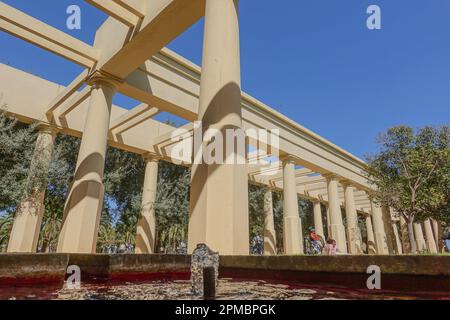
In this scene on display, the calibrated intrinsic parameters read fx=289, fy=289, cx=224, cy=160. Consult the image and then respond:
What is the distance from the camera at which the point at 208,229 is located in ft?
16.6

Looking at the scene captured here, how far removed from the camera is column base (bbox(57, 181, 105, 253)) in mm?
8836

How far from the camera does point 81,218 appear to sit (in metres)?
8.99

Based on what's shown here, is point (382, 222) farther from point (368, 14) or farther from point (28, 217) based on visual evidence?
point (28, 217)

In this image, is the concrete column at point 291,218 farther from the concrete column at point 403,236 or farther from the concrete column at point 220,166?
the concrete column at point 403,236

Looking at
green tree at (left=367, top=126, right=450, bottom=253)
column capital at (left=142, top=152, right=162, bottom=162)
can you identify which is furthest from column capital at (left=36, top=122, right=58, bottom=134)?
green tree at (left=367, top=126, right=450, bottom=253)

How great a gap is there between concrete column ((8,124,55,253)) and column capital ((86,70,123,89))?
4.15 metres

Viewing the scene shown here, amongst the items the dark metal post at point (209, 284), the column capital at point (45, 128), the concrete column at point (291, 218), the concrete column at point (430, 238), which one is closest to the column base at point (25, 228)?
the column capital at point (45, 128)

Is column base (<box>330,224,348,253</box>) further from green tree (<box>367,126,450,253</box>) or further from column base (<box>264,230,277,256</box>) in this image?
column base (<box>264,230,277,256</box>)

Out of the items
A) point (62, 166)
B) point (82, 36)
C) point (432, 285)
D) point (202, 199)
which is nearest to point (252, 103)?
point (82, 36)

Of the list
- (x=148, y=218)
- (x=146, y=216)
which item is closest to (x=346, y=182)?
(x=148, y=218)

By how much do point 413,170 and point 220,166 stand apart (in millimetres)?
19706

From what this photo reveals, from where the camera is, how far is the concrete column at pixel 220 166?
4996 mm

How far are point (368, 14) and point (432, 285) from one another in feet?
21.0

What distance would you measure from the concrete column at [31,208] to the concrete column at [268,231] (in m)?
15.8
